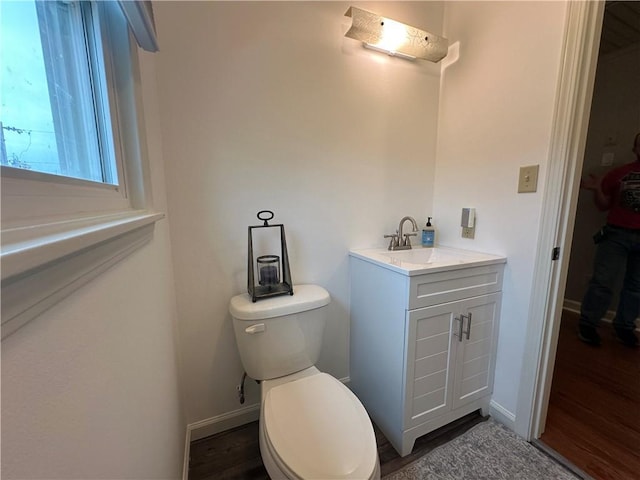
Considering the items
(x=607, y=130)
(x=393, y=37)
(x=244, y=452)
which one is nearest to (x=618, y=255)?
(x=607, y=130)

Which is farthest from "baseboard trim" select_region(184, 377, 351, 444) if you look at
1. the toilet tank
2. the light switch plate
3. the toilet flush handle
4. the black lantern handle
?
the light switch plate

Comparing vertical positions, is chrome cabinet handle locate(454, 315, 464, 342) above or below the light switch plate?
below

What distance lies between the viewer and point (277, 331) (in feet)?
3.70

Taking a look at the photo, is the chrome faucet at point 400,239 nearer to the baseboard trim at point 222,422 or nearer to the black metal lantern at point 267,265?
the black metal lantern at point 267,265

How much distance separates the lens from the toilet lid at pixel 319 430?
0.76 metres

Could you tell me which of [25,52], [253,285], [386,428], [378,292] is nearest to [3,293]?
[25,52]

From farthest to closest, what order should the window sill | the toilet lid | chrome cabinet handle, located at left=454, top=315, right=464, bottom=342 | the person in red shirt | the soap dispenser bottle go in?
the person in red shirt < the soap dispenser bottle < chrome cabinet handle, located at left=454, top=315, right=464, bottom=342 < the toilet lid < the window sill

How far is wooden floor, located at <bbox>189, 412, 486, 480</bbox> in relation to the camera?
3.81 ft

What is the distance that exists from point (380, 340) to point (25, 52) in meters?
1.38

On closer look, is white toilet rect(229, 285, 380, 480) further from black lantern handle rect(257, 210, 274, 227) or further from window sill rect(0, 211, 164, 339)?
window sill rect(0, 211, 164, 339)

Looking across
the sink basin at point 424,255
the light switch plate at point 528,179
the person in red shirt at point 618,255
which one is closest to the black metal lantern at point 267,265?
the sink basin at point 424,255

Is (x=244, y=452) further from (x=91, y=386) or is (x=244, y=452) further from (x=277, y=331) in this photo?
(x=91, y=386)

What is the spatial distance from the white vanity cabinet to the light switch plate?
0.34 metres

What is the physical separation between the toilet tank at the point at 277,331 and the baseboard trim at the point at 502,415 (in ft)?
3.31
